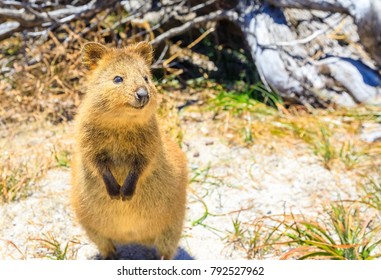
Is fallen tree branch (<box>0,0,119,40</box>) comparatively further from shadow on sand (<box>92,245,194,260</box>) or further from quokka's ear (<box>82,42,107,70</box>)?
shadow on sand (<box>92,245,194,260</box>)

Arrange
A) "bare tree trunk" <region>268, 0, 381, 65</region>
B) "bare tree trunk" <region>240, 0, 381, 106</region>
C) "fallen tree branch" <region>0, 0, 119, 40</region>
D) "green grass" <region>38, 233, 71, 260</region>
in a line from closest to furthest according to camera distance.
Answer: "green grass" <region>38, 233, 71, 260</region> < "bare tree trunk" <region>268, 0, 381, 65</region> < "bare tree trunk" <region>240, 0, 381, 106</region> < "fallen tree branch" <region>0, 0, 119, 40</region>

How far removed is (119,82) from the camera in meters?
3.24

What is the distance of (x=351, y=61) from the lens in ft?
19.0

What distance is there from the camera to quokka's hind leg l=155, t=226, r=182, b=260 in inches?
146

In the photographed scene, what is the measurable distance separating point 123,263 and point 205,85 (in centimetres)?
359

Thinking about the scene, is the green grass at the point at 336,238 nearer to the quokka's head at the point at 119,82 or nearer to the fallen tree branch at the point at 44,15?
the quokka's head at the point at 119,82

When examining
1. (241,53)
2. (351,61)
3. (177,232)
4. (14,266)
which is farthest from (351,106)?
(14,266)

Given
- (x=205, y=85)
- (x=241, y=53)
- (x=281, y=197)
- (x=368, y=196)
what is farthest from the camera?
(x=241, y=53)

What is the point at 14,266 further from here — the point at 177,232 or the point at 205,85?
the point at 205,85

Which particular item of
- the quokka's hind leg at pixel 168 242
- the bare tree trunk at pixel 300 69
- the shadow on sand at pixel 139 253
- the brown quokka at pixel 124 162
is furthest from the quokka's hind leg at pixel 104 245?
the bare tree trunk at pixel 300 69

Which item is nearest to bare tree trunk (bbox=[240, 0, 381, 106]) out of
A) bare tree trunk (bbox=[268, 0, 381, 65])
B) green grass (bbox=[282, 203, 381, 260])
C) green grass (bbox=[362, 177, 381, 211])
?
bare tree trunk (bbox=[268, 0, 381, 65])

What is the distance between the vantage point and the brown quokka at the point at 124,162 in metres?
3.25

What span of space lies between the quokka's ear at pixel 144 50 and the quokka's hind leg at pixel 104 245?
1.18 m

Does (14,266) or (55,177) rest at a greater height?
(14,266)
